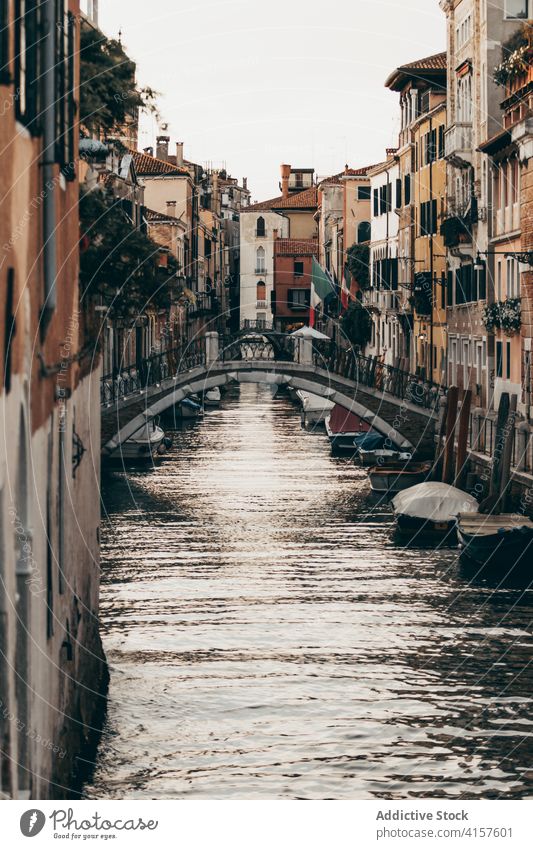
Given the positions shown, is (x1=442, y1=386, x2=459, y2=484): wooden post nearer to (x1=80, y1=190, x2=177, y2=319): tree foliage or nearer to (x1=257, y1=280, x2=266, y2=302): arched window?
(x1=80, y1=190, x2=177, y2=319): tree foliage

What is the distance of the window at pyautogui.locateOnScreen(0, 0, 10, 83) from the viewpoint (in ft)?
32.8

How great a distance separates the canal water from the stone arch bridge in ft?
25.3

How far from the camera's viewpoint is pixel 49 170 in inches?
509

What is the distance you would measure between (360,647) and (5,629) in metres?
12.3

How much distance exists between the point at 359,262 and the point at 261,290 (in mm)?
34719

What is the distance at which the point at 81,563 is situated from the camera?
16828mm

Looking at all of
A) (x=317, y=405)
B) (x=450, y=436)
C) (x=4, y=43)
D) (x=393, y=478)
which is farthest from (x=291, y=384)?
(x=4, y=43)

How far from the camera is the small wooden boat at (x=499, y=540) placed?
27703mm

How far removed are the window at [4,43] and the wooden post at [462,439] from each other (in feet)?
85.4

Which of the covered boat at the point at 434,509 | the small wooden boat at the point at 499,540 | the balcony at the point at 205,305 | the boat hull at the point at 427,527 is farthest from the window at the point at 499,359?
the balcony at the point at 205,305

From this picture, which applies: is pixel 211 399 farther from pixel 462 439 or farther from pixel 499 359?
pixel 462 439

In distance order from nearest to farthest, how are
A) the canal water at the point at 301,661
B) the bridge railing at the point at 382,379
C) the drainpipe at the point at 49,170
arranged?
the drainpipe at the point at 49,170
the canal water at the point at 301,661
the bridge railing at the point at 382,379

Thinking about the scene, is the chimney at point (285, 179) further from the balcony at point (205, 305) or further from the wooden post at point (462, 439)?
the wooden post at point (462, 439)

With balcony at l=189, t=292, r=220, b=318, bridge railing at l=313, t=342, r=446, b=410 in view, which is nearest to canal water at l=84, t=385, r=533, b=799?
bridge railing at l=313, t=342, r=446, b=410
